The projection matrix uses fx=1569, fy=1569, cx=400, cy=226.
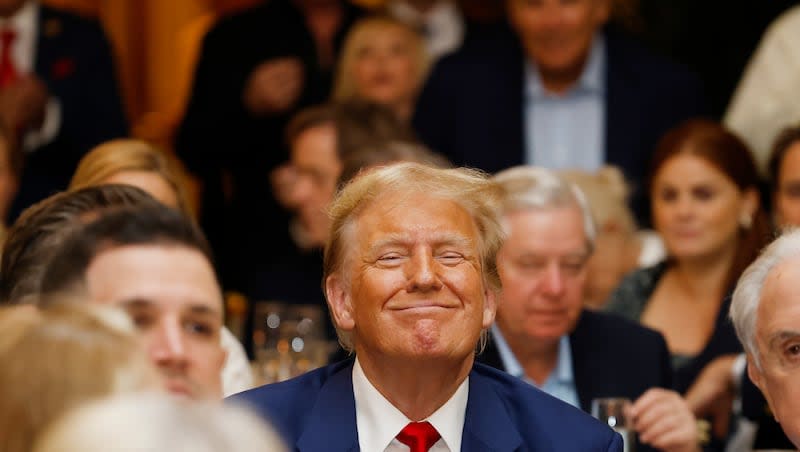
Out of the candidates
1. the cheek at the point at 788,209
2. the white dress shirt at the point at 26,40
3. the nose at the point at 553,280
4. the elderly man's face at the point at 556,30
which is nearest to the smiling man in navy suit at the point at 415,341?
the nose at the point at 553,280

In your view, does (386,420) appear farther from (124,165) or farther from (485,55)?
(485,55)

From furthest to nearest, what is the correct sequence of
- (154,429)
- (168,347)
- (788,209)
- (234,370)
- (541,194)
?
1. (788,209)
2. (541,194)
3. (234,370)
4. (168,347)
5. (154,429)

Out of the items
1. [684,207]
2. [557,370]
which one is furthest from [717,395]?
[684,207]

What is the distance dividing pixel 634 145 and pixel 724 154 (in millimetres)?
707

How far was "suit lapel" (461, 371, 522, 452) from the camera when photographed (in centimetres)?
326

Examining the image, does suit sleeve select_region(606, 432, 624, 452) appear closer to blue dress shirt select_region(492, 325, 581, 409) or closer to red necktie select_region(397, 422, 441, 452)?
red necktie select_region(397, 422, 441, 452)

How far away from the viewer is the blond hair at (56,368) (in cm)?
192

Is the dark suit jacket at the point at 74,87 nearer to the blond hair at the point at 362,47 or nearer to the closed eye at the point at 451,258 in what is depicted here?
the blond hair at the point at 362,47

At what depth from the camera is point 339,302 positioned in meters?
3.44

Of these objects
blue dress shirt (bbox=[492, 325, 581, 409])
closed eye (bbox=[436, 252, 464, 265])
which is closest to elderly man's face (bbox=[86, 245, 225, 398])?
closed eye (bbox=[436, 252, 464, 265])

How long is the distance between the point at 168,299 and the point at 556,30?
360cm

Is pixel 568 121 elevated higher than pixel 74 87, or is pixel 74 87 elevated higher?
pixel 568 121

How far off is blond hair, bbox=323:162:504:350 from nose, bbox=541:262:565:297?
1.13 metres

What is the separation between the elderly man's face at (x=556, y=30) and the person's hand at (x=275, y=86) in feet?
3.66
